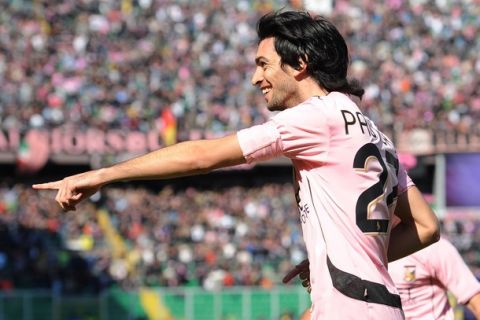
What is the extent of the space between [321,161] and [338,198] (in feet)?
0.47

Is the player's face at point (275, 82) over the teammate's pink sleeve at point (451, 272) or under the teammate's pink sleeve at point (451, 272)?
over

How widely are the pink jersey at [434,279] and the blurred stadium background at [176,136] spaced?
13.2 meters

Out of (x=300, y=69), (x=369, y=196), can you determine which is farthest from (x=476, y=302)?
(x=300, y=69)

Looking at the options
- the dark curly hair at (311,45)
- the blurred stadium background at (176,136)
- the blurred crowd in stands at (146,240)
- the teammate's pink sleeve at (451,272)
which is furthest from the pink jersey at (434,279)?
the blurred crowd in stands at (146,240)

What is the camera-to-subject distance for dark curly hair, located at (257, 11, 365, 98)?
3.93 m

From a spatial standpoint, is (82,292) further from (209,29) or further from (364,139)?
(364,139)

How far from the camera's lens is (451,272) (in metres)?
6.75

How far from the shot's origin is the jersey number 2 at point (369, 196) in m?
3.84

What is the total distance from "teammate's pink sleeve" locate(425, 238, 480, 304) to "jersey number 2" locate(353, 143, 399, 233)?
2907 mm

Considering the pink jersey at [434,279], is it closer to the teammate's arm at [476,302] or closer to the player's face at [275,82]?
the teammate's arm at [476,302]

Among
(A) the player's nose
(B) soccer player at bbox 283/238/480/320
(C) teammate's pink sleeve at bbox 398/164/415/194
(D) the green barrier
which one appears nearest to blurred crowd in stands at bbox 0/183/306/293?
(D) the green barrier

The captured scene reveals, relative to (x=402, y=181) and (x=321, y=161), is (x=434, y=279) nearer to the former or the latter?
(x=402, y=181)

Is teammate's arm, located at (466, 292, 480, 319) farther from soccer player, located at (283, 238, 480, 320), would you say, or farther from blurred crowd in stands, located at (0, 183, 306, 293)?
blurred crowd in stands, located at (0, 183, 306, 293)

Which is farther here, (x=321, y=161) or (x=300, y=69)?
(x=300, y=69)
